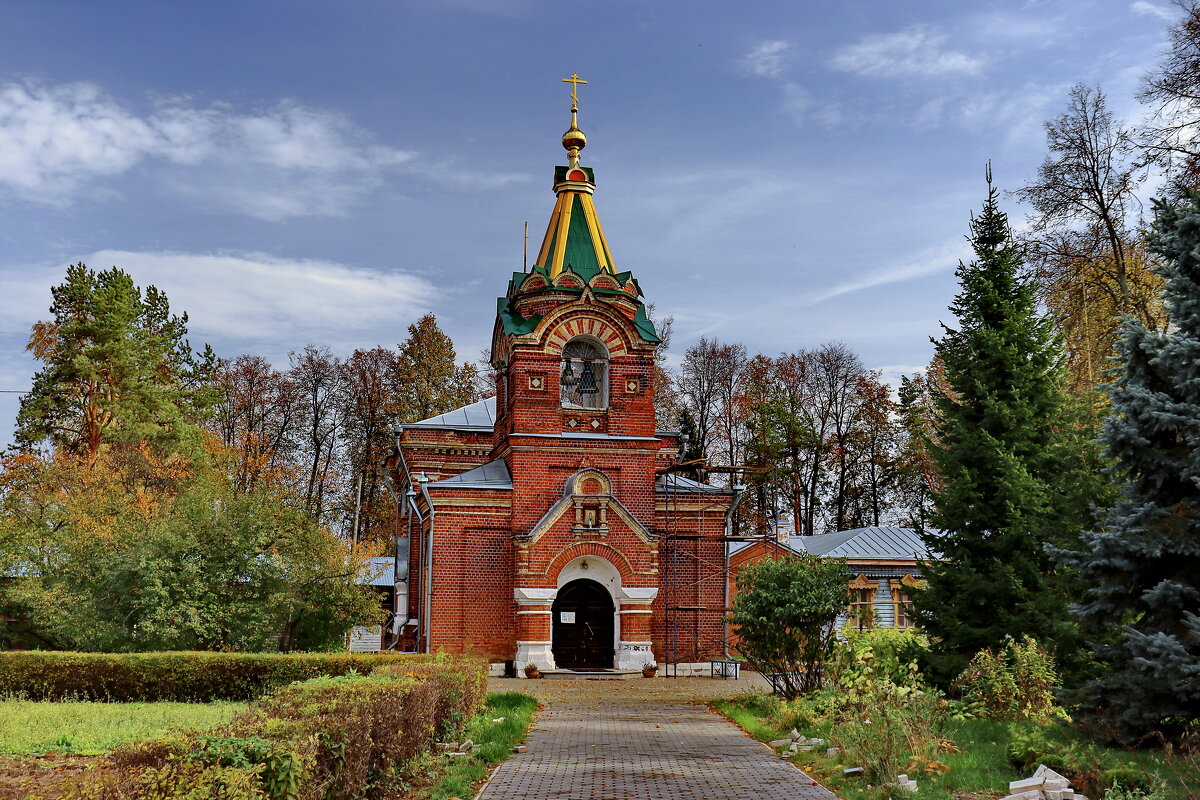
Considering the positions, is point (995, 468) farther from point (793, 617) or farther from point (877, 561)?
point (877, 561)

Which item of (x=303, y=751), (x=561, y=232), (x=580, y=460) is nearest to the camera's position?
(x=303, y=751)

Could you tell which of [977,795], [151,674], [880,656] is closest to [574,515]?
[151,674]

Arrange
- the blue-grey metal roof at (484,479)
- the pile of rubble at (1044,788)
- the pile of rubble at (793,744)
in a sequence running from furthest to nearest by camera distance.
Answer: the blue-grey metal roof at (484,479) < the pile of rubble at (793,744) < the pile of rubble at (1044,788)

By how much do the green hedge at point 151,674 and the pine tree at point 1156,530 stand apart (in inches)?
481

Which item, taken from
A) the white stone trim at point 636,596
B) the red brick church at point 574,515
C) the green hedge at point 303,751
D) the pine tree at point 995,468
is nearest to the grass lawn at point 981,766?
the pine tree at point 995,468

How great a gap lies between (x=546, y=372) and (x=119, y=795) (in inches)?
770

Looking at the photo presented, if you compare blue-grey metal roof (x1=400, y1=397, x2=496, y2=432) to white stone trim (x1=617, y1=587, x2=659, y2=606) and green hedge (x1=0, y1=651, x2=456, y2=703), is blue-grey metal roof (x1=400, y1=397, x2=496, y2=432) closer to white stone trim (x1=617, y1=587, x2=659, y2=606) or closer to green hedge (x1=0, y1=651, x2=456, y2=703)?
white stone trim (x1=617, y1=587, x2=659, y2=606)

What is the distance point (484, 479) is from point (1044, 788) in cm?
1755

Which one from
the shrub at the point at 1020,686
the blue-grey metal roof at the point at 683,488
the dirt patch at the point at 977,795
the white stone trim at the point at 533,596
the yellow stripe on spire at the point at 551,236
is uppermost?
the yellow stripe on spire at the point at 551,236

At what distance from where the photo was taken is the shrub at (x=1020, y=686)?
36.7 feet

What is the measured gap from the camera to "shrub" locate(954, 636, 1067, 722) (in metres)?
11.2

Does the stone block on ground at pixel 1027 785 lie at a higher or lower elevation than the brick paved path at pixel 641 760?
higher

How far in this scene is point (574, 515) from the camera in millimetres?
23266

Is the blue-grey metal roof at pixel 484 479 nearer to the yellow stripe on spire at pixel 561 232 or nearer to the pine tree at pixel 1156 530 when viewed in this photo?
the yellow stripe on spire at pixel 561 232
